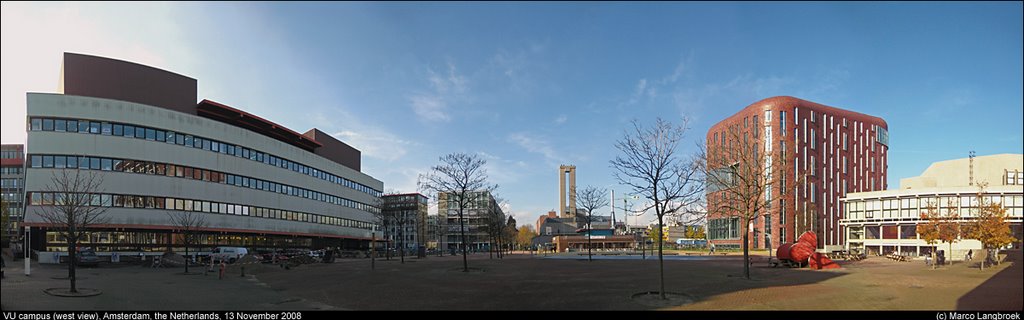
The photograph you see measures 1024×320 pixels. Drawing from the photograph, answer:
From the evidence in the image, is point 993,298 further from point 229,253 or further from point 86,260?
point 229,253

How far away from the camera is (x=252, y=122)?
7044 centimetres

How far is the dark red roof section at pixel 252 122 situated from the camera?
207 ft

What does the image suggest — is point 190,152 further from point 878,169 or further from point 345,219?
point 878,169

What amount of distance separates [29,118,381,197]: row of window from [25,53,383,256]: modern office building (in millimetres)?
89

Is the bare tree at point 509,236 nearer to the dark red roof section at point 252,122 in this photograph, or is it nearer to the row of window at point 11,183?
the dark red roof section at point 252,122

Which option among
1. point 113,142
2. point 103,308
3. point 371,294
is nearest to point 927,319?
point 371,294

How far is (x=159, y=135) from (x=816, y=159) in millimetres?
97459

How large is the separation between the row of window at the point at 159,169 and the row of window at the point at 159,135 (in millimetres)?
2420

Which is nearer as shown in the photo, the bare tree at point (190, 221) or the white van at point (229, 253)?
the white van at point (229, 253)

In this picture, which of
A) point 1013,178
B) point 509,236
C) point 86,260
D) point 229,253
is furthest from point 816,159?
point 86,260

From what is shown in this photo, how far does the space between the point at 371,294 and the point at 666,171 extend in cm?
1232

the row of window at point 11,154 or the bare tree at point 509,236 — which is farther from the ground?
the row of window at point 11,154

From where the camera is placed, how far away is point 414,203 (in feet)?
384

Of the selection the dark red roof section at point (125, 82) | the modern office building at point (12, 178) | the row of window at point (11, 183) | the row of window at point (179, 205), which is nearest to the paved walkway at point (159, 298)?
the row of window at point (179, 205)
